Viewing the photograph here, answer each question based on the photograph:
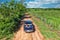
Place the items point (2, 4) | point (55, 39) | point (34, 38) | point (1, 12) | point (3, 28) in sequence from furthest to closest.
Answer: point (2, 4), point (1, 12), point (3, 28), point (34, 38), point (55, 39)

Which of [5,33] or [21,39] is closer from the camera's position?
[21,39]

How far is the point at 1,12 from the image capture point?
37.1 metres

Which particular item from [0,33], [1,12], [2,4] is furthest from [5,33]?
[2,4]

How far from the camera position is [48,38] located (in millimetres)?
22375

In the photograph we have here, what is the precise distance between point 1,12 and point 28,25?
11.6m

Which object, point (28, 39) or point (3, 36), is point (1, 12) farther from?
point (28, 39)

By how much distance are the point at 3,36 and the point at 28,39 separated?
3926 millimetres

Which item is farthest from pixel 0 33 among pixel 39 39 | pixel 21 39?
pixel 39 39

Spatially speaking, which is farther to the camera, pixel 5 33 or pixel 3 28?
pixel 3 28

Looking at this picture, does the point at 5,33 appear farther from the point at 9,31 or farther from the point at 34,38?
the point at 34,38

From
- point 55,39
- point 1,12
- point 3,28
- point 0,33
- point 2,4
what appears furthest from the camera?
point 2,4

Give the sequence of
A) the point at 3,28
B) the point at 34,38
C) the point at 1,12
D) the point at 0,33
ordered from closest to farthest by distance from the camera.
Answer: the point at 34,38, the point at 0,33, the point at 3,28, the point at 1,12

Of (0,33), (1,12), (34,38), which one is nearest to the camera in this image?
(34,38)

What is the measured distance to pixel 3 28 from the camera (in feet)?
89.4
